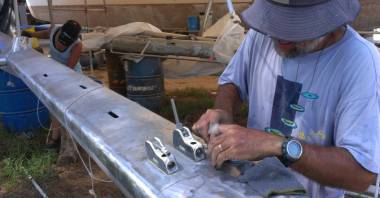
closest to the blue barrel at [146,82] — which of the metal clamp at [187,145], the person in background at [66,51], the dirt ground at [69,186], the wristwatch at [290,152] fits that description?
the person in background at [66,51]

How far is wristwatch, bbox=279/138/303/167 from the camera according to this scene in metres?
1.00

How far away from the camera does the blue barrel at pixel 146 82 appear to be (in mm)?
5262

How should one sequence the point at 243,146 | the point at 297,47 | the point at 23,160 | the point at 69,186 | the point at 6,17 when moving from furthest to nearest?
the point at 23,160, the point at 6,17, the point at 69,186, the point at 297,47, the point at 243,146

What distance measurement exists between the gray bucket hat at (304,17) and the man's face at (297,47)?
0.22 ft

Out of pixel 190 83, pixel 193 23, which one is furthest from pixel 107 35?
pixel 190 83

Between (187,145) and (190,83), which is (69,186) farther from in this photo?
(190,83)

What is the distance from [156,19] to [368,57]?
6.40 metres

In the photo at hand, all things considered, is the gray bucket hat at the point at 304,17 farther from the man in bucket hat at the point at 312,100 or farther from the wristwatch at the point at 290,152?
the wristwatch at the point at 290,152

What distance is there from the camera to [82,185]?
3.70 metres

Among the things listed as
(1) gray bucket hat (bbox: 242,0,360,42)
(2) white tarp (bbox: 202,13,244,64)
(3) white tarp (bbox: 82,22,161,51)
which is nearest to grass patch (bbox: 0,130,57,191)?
(3) white tarp (bbox: 82,22,161,51)

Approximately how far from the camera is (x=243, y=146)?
38.8 inches

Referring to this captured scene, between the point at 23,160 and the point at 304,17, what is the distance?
3.71 metres

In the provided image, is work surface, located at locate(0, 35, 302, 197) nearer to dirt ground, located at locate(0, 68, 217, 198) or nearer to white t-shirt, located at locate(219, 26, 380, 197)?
white t-shirt, located at locate(219, 26, 380, 197)

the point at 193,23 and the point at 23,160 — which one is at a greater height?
the point at 193,23
